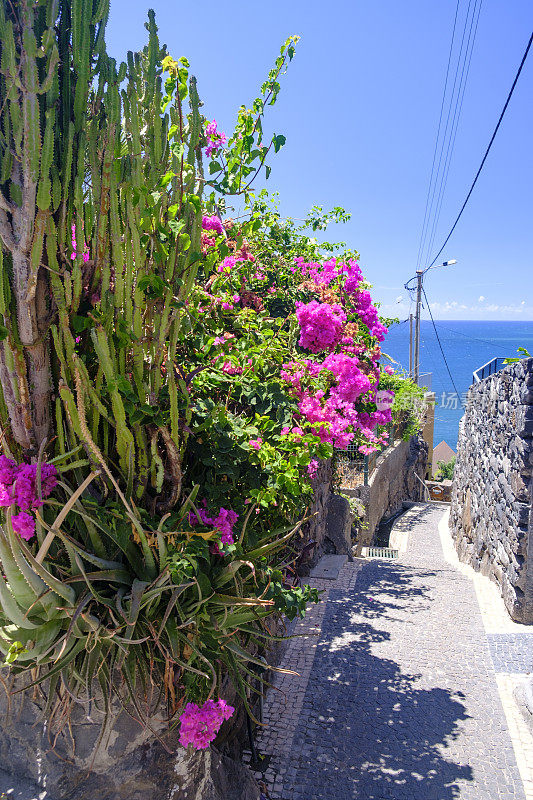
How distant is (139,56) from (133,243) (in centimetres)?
82

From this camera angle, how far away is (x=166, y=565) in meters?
2.20

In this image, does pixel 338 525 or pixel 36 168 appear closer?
pixel 36 168

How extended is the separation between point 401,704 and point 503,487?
2849mm

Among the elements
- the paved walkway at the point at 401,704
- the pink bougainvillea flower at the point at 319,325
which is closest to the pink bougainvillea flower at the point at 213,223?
the pink bougainvillea flower at the point at 319,325

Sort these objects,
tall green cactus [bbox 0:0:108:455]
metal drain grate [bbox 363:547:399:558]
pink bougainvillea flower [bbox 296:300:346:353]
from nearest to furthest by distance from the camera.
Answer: tall green cactus [bbox 0:0:108:455] → pink bougainvillea flower [bbox 296:300:346:353] → metal drain grate [bbox 363:547:399:558]

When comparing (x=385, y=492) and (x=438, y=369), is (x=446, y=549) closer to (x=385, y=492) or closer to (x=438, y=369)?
(x=385, y=492)

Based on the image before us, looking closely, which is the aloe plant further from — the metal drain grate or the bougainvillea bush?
the metal drain grate

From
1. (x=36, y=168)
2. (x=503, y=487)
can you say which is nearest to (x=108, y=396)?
(x=36, y=168)

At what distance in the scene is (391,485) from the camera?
1346cm

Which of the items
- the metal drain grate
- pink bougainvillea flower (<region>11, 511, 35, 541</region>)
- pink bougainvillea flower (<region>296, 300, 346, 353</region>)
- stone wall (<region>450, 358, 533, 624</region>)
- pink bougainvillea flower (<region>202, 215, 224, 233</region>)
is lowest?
the metal drain grate

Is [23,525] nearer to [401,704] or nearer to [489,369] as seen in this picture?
[401,704]

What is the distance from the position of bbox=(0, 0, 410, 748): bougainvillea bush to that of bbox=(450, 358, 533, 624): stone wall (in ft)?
10.5

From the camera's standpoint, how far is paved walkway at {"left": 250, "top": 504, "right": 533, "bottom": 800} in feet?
10.2

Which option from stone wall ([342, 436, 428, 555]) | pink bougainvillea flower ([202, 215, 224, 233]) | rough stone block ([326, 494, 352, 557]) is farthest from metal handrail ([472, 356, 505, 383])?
pink bougainvillea flower ([202, 215, 224, 233])
